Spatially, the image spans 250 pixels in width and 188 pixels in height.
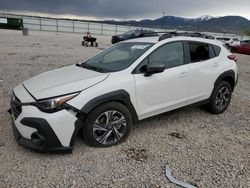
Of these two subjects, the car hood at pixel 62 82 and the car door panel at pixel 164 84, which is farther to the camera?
the car door panel at pixel 164 84

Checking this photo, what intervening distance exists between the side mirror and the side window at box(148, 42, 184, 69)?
23cm

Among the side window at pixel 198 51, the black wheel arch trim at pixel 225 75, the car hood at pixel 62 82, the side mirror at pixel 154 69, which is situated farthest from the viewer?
the black wheel arch trim at pixel 225 75

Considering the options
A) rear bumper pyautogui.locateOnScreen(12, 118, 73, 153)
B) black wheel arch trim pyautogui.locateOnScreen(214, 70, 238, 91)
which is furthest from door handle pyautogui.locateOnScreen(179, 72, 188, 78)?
→ rear bumper pyautogui.locateOnScreen(12, 118, 73, 153)

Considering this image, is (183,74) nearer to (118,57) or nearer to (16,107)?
(118,57)

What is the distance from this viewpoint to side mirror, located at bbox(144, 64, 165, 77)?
371 cm

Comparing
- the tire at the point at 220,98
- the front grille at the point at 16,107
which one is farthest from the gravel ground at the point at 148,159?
the front grille at the point at 16,107

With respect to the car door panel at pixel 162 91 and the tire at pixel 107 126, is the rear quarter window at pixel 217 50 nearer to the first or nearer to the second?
the car door panel at pixel 162 91

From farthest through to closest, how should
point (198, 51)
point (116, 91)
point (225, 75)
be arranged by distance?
point (225, 75)
point (198, 51)
point (116, 91)

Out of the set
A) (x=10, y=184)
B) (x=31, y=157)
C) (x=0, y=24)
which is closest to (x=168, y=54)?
(x=31, y=157)

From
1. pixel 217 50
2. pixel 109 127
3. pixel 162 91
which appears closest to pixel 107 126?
pixel 109 127

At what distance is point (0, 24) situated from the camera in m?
37.5

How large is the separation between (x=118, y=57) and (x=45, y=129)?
72.5 inches

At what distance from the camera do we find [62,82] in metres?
3.51

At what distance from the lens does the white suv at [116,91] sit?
3160mm
